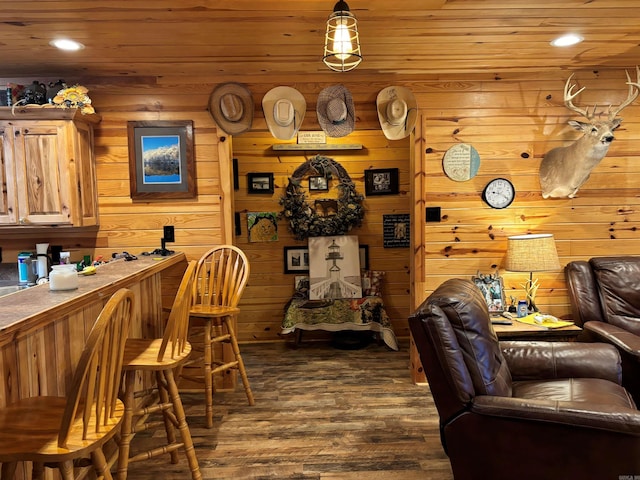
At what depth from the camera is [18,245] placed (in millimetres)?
3225

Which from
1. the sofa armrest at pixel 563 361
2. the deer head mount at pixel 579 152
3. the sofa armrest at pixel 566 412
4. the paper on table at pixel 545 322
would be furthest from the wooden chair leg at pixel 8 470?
the deer head mount at pixel 579 152

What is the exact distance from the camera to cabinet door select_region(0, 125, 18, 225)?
9.44 feet

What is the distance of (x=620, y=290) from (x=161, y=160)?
3373mm

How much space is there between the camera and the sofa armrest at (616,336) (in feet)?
8.23

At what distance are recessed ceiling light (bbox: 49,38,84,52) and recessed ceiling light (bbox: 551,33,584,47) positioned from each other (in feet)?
9.48

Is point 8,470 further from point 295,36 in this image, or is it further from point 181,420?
point 295,36

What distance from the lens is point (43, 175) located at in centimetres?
291

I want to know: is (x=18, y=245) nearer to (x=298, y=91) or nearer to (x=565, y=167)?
(x=298, y=91)

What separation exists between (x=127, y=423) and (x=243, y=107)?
7.35 ft

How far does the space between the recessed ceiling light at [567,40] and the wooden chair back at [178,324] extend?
2.54 meters

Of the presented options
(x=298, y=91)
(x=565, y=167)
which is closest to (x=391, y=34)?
(x=298, y=91)

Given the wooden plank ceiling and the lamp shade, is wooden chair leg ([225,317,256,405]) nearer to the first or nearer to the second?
the wooden plank ceiling

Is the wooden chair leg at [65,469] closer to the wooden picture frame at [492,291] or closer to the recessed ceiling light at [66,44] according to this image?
the recessed ceiling light at [66,44]

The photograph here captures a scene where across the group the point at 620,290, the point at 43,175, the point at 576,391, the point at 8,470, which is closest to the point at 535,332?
the point at 620,290
